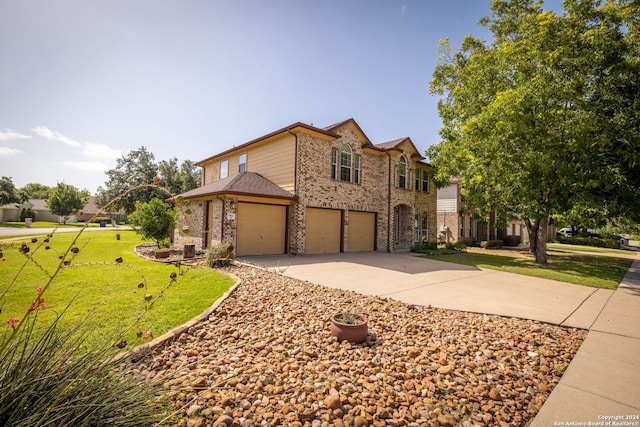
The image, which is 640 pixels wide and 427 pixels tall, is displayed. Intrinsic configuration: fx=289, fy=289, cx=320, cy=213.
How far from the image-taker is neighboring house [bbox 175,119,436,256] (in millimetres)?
13891

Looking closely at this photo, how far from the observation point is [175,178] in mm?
39469

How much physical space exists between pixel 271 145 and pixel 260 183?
261 centimetres

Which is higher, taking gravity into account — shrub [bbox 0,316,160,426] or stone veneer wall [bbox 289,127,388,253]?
stone veneer wall [bbox 289,127,388,253]

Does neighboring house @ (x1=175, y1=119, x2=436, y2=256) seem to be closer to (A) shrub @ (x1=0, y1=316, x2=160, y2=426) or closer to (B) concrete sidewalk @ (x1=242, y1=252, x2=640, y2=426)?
(B) concrete sidewalk @ (x1=242, y1=252, x2=640, y2=426)

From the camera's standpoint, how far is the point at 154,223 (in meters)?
14.6

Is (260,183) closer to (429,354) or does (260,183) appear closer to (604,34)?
(429,354)

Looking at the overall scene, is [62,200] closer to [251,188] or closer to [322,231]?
[251,188]

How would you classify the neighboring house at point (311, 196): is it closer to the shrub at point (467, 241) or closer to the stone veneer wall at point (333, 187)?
the stone veneer wall at point (333, 187)

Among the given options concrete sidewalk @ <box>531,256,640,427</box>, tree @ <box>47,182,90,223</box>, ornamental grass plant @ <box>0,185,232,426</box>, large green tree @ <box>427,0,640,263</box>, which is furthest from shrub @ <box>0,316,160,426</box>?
tree @ <box>47,182,90,223</box>

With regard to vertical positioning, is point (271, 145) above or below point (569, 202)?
above

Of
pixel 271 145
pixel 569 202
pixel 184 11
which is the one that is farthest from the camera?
pixel 271 145

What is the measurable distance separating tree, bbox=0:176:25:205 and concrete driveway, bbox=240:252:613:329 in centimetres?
5512

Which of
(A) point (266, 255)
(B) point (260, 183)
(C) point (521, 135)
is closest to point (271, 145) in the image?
(B) point (260, 183)

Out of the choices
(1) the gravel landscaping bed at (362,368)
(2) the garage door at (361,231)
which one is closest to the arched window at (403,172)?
(2) the garage door at (361,231)
